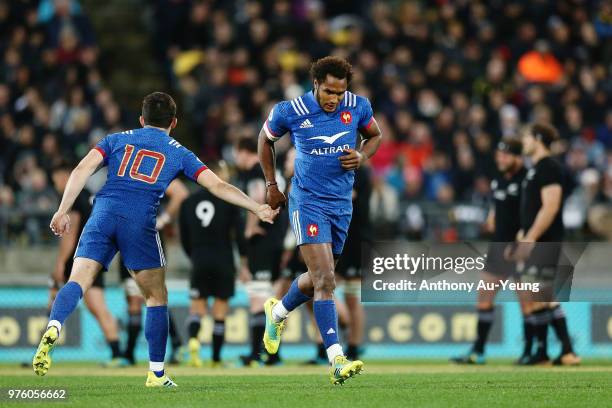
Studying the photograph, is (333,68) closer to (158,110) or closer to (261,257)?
(158,110)

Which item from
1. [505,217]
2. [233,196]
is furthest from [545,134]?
[233,196]

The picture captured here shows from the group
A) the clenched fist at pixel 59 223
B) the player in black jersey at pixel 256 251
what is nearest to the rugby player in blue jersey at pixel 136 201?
the clenched fist at pixel 59 223

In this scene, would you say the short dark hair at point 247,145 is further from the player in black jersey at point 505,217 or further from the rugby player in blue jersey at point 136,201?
the rugby player in blue jersey at point 136,201

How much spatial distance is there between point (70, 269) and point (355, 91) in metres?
7.04

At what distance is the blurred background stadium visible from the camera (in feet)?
52.9

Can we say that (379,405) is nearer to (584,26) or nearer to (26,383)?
(26,383)

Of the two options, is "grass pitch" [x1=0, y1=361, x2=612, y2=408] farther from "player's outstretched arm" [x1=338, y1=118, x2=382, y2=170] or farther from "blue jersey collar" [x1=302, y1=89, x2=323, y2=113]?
"blue jersey collar" [x1=302, y1=89, x2=323, y2=113]

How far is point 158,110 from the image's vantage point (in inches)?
383

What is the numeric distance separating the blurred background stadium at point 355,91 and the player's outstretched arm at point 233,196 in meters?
6.56

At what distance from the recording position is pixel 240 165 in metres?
13.7

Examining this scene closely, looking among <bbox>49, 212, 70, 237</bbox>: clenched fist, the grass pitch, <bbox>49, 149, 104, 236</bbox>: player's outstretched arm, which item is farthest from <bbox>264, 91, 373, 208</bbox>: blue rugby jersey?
<bbox>49, 212, 70, 237</bbox>: clenched fist

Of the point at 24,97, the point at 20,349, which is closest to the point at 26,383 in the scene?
the point at 20,349

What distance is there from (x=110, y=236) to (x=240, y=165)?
4210 millimetres

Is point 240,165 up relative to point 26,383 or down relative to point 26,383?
up
